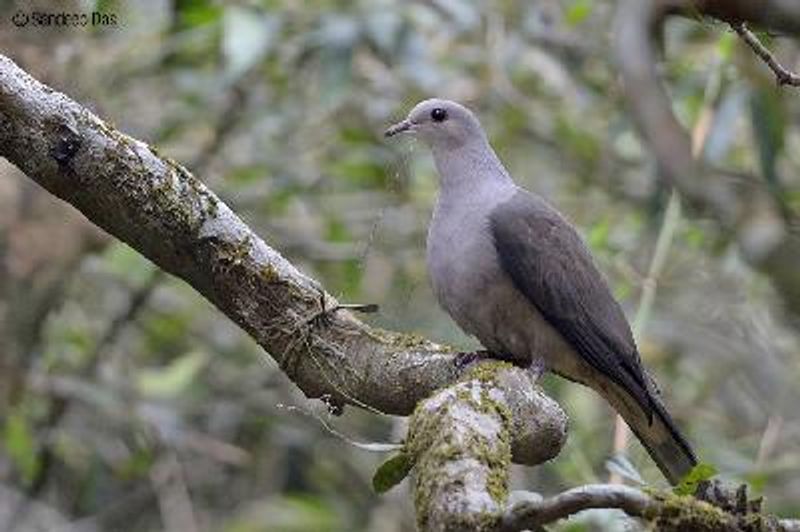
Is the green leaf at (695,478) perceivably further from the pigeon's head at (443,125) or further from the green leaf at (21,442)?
the green leaf at (21,442)

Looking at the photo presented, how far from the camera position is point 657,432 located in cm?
395

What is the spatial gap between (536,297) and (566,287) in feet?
0.39

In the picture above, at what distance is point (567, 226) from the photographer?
13.7ft

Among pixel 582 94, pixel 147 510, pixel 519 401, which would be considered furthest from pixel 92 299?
pixel 519 401

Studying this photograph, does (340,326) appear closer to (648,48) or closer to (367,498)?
(648,48)

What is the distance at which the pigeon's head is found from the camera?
14.2 feet

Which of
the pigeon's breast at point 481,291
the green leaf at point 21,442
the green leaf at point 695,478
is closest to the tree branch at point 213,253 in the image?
the green leaf at point 695,478

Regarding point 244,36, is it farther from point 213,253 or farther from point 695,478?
point 695,478

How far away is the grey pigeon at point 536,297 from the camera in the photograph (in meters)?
3.94

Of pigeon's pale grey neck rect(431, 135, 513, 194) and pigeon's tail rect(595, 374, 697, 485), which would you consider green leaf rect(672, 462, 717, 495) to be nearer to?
pigeon's tail rect(595, 374, 697, 485)

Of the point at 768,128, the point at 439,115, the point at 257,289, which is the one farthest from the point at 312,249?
the point at 257,289

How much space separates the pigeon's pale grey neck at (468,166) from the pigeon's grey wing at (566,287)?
0.46 feet

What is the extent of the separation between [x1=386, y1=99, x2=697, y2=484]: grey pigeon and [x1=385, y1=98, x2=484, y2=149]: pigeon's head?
5.4 inches

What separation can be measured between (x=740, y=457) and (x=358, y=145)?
6.51ft
